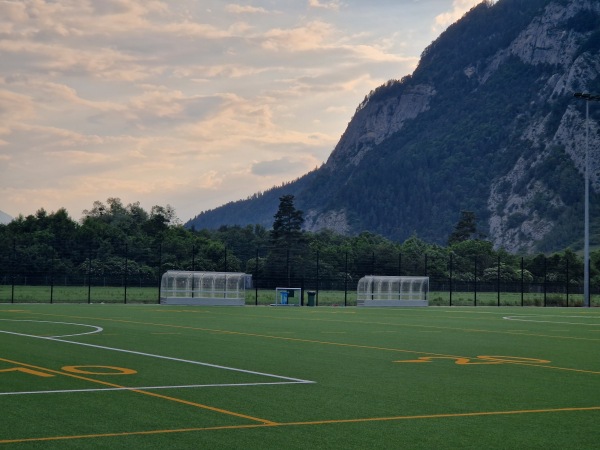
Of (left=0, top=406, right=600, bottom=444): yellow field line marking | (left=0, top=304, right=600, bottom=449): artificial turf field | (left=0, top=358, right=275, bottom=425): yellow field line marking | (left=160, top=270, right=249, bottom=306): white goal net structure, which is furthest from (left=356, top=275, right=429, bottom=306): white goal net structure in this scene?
(left=0, top=406, right=600, bottom=444): yellow field line marking

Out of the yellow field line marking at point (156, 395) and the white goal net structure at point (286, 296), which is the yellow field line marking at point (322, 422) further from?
the white goal net structure at point (286, 296)

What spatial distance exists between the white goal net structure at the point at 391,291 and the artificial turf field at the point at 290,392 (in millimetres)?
32941

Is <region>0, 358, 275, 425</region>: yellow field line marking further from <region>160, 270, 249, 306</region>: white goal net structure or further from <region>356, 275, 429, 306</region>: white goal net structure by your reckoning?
<region>356, 275, 429, 306</region>: white goal net structure

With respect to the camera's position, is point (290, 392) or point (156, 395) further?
point (290, 392)

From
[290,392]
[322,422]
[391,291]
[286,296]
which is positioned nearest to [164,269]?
[286,296]

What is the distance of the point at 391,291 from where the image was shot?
5916 centimetres

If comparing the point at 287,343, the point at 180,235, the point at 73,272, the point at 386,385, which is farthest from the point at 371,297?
the point at 180,235

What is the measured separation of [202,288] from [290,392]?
40775 mm

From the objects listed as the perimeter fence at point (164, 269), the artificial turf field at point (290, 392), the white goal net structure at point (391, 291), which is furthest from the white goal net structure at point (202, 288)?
the artificial turf field at point (290, 392)

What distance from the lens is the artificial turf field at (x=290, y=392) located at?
986cm

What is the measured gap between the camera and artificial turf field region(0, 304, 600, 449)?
9.86m

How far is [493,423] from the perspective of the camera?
11.0 metres

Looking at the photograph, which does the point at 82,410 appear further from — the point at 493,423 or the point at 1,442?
the point at 493,423

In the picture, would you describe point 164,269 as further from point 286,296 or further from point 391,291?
point 391,291
